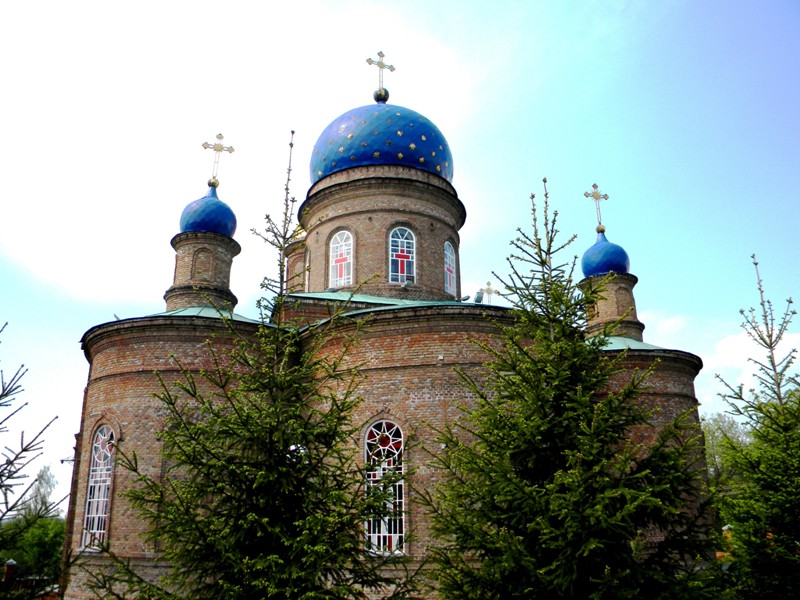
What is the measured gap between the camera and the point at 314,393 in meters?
6.24

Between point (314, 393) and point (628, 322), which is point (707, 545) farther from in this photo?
point (628, 322)

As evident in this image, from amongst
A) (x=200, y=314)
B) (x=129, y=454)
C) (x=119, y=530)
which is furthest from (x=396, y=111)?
(x=119, y=530)

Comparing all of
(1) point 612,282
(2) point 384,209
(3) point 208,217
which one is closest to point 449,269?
(2) point 384,209

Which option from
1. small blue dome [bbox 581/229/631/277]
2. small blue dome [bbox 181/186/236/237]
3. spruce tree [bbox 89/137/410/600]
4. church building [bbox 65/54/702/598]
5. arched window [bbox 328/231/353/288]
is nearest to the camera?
spruce tree [bbox 89/137/410/600]

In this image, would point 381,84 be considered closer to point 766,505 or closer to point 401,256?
Result: point 401,256

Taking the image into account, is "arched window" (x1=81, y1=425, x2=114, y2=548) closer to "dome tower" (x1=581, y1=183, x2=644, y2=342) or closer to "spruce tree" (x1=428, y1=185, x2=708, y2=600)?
"spruce tree" (x1=428, y1=185, x2=708, y2=600)

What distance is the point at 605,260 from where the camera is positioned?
2019cm

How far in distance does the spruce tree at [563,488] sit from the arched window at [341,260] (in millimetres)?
10211

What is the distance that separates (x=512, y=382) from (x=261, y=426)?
2.58m

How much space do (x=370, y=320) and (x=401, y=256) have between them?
675 cm

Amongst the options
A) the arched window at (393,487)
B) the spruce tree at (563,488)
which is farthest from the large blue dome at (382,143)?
the spruce tree at (563,488)

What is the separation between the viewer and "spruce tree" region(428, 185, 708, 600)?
5500 mm

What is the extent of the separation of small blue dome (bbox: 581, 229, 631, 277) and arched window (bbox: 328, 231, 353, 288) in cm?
845

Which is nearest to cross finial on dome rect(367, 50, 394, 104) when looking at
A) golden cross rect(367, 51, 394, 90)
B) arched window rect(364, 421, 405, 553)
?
golden cross rect(367, 51, 394, 90)
